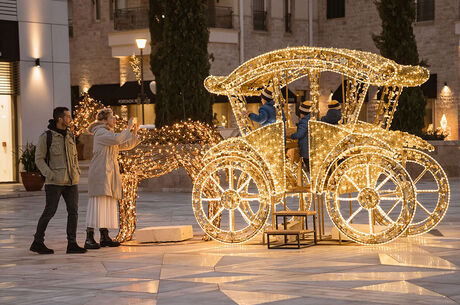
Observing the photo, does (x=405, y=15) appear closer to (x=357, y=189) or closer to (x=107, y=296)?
(x=357, y=189)

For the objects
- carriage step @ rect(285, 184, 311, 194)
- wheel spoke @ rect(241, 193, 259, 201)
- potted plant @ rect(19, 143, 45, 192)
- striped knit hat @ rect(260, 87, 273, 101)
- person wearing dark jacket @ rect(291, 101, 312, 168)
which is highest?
striped knit hat @ rect(260, 87, 273, 101)

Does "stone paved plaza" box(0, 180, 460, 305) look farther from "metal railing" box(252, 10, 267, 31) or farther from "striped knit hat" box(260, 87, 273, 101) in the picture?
"metal railing" box(252, 10, 267, 31)

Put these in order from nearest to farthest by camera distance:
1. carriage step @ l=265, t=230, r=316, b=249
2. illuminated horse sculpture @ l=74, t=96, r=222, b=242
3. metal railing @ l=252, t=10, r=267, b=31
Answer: carriage step @ l=265, t=230, r=316, b=249 < illuminated horse sculpture @ l=74, t=96, r=222, b=242 < metal railing @ l=252, t=10, r=267, b=31

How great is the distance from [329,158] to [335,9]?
33.2m

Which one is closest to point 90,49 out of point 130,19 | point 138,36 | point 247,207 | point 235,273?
point 130,19

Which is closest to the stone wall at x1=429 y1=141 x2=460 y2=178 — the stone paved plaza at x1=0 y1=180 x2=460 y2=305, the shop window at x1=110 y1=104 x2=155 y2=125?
the stone paved plaza at x1=0 y1=180 x2=460 y2=305

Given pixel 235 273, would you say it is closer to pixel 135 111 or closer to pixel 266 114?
pixel 266 114

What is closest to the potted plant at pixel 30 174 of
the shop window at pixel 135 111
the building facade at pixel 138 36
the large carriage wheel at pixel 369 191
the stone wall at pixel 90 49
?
the large carriage wheel at pixel 369 191

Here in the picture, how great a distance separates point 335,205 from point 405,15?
52.9ft

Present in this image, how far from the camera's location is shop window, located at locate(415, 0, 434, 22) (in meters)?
40.2

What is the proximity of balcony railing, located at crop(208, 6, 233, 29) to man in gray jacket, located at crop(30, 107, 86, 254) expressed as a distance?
2956 centimetres

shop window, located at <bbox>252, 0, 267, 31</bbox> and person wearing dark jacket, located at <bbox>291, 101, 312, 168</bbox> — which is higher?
shop window, located at <bbox>252, 0, 267, 31</bbox>

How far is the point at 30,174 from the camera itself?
2431 cm

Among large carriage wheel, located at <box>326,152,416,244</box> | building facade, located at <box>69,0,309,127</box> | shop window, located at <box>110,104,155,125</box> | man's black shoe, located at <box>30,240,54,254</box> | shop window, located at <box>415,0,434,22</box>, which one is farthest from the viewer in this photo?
shop window, located at <box>110,104,155,125</box>
